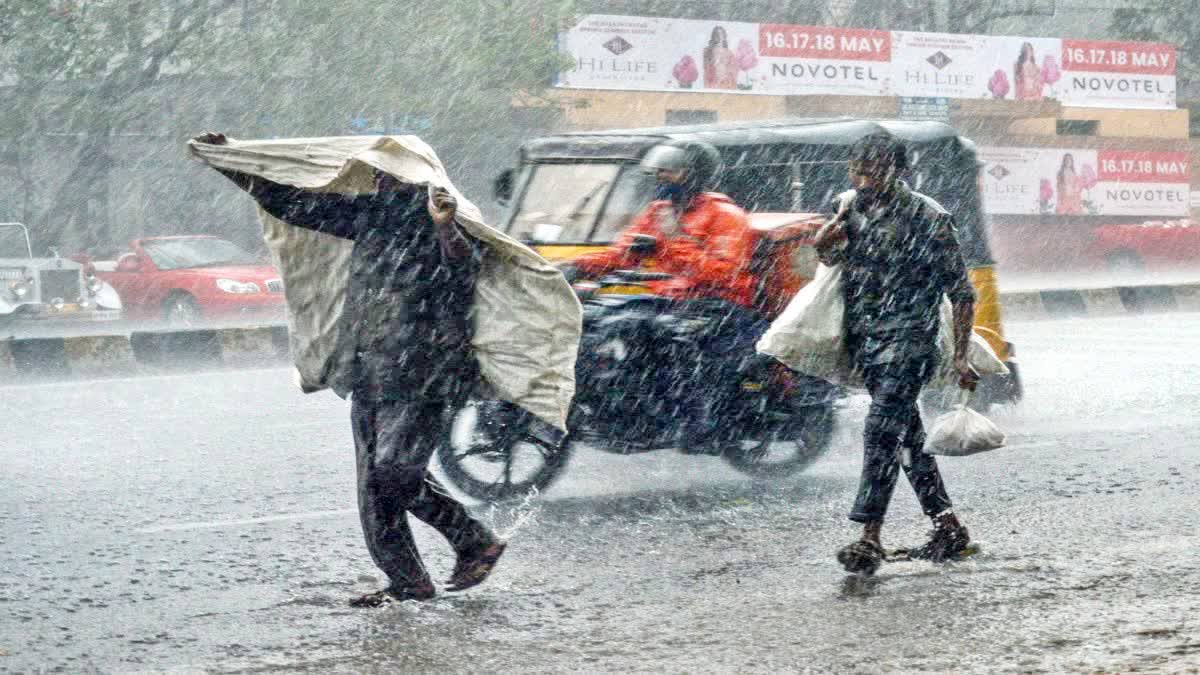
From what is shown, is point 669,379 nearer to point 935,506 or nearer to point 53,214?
point 935,506

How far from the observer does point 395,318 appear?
17.8 ft

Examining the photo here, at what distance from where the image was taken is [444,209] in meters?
5.37

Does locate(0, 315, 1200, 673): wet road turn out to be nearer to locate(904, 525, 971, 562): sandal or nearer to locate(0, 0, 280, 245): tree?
locate(904, 525, 971, 562): sandal

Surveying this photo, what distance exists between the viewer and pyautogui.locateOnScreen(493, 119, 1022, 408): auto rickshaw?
8766 millimetres

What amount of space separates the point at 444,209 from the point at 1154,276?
28.4m

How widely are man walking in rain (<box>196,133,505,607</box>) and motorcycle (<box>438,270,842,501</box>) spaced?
219 cm

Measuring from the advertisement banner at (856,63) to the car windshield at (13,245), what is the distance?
1063 centimetres

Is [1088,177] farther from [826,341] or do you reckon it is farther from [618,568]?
[618,568]

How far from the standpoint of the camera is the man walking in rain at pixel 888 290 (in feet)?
19.7

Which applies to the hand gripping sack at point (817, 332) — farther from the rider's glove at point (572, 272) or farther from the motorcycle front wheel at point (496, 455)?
the rider's glove at point (572, 272)

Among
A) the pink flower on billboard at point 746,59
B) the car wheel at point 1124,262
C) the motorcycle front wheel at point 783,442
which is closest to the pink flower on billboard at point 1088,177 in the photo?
the car wheel at point 1124,262

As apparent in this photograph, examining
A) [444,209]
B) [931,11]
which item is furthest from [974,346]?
[931,11]

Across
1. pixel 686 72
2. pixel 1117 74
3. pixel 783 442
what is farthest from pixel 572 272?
pixel 1117 74

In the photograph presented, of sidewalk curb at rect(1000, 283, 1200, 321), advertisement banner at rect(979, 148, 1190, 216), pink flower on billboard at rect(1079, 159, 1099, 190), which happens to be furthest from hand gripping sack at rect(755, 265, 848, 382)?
pink flower on billboard at rect(1079, 159, 1099, 190)
